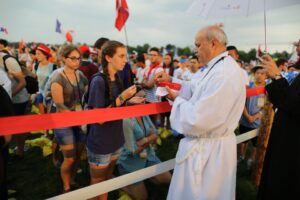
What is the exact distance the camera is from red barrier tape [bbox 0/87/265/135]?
161cm

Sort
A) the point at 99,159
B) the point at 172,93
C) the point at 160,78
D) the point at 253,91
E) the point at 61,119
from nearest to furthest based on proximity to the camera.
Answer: the point at 61,119, the point at 172,93, the point at 160,78, the point at 99,159, the point at 253,91

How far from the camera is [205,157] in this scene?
2062 millimetres

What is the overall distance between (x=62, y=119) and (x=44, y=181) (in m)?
2.96

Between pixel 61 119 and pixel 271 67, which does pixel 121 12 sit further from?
pixel 61 119

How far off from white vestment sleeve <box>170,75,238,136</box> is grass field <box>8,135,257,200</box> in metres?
2.31

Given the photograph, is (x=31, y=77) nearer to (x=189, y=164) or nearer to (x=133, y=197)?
(x=133, y=197)

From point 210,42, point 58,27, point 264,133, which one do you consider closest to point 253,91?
point 264,133

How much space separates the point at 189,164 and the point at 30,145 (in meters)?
4.97

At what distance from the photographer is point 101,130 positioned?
2.72m

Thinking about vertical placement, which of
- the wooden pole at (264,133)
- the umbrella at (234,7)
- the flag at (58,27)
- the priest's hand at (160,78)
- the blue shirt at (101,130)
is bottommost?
the wooden pole at (264,133)

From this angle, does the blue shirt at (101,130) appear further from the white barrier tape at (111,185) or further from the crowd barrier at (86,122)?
the white barrier tape at (111,185)

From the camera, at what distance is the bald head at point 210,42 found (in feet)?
6.64

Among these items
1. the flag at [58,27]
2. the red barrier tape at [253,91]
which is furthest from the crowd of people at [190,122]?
the flag at [58,27]

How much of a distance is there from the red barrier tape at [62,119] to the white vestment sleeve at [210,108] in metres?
0.54
